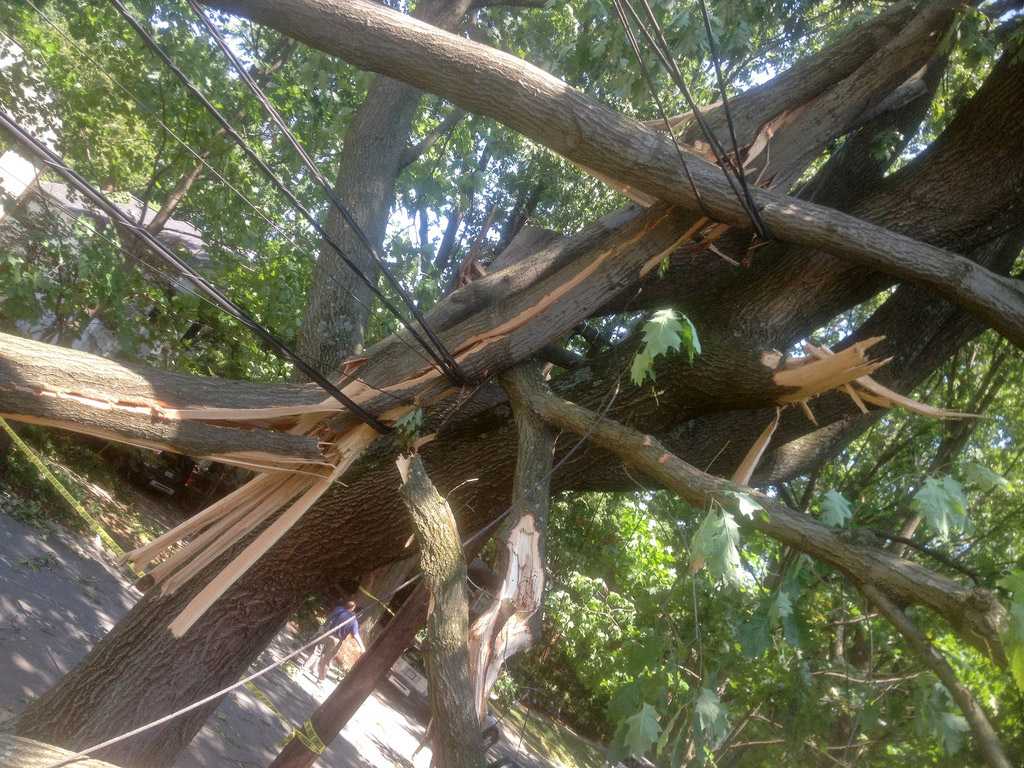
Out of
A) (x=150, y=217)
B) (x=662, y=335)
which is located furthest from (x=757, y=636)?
(x=150, y=217)

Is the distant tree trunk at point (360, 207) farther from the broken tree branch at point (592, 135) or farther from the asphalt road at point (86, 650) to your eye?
the asphalt road at point (86, 650)

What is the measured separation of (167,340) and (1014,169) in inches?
426

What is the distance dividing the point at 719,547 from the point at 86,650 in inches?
265

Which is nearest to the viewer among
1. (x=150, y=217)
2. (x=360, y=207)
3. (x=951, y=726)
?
(x=951, y=726)

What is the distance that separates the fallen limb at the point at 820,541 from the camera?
2.80 meters

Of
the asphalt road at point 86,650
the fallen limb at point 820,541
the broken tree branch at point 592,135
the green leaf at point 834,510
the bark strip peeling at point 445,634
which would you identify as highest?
the broken tree branch at point 592,135

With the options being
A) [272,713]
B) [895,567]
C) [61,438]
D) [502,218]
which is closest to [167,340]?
[61,438]

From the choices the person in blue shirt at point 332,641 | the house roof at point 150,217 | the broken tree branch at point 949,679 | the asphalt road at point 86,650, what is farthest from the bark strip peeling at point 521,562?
the person in blue shirt at point 332,641

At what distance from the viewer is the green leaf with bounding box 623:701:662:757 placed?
3314 mm

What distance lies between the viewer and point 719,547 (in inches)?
119

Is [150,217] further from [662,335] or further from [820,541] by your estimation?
[820,541]

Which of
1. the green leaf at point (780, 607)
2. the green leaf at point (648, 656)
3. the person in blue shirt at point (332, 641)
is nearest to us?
the green leaf at point (780, 607)

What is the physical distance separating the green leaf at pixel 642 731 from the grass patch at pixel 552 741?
31.7ft

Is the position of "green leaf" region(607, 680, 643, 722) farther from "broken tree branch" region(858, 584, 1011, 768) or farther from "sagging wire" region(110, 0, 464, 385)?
"sagging wire" region(110, 0, 464, 385)
